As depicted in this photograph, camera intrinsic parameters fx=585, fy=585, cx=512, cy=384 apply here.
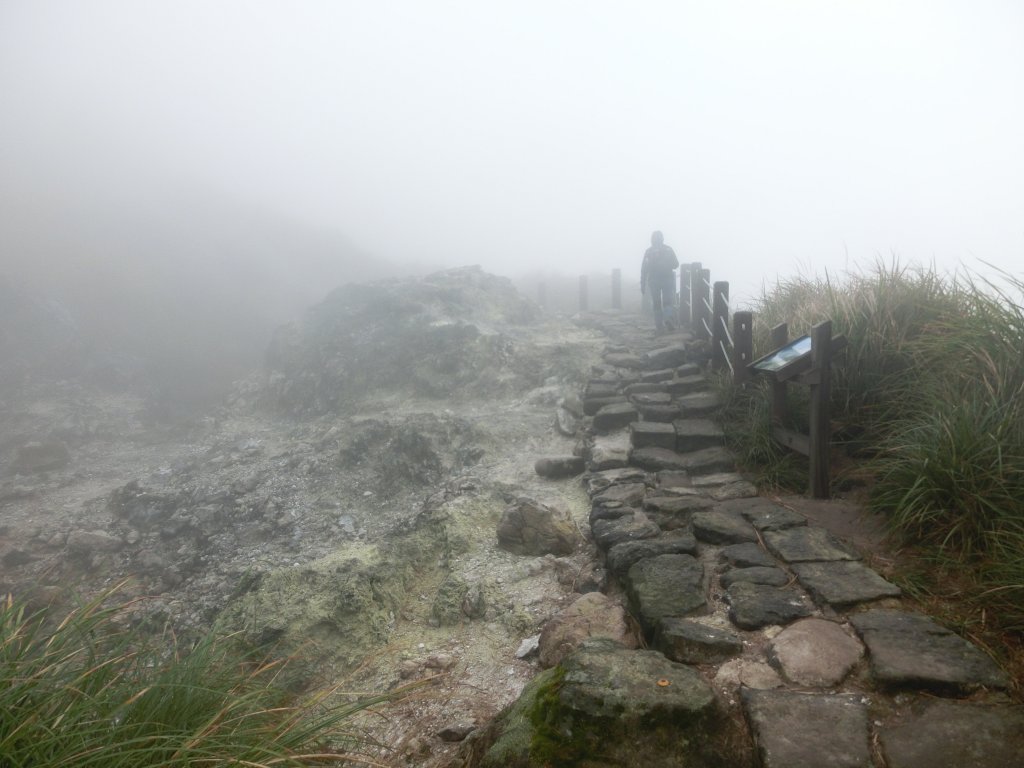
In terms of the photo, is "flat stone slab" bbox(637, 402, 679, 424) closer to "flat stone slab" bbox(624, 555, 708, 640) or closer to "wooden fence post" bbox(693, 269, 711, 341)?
"wooden fence post" bbox(693, 269, 711, 341)

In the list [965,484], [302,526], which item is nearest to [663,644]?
[965,484]

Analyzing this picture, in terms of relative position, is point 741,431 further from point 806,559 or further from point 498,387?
point 498,387

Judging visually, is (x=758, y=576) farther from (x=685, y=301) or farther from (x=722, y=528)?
(x=685, y=301)

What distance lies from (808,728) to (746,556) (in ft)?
4.35

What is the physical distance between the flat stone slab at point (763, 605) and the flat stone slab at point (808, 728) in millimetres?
500

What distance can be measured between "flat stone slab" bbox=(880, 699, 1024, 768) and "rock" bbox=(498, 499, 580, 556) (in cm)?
235

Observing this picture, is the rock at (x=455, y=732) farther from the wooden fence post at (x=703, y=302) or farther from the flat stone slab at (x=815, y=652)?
the wooden fence post at (x=703, y=302)

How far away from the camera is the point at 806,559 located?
3.02 meters

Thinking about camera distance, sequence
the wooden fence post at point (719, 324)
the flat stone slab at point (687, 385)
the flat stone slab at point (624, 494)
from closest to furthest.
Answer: the flat stone slab at point (624, 494) → the flat stone slab at point (687, 385) → the wooden fence post at point (719, 324)

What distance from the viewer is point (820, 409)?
3.93 meters

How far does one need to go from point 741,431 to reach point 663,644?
2.76 metres

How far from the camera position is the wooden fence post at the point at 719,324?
21.6ft

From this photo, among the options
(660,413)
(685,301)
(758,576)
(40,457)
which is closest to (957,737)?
(758,576)

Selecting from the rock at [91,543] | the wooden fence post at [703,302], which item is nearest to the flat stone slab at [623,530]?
the wooden fence post at [703,302]
